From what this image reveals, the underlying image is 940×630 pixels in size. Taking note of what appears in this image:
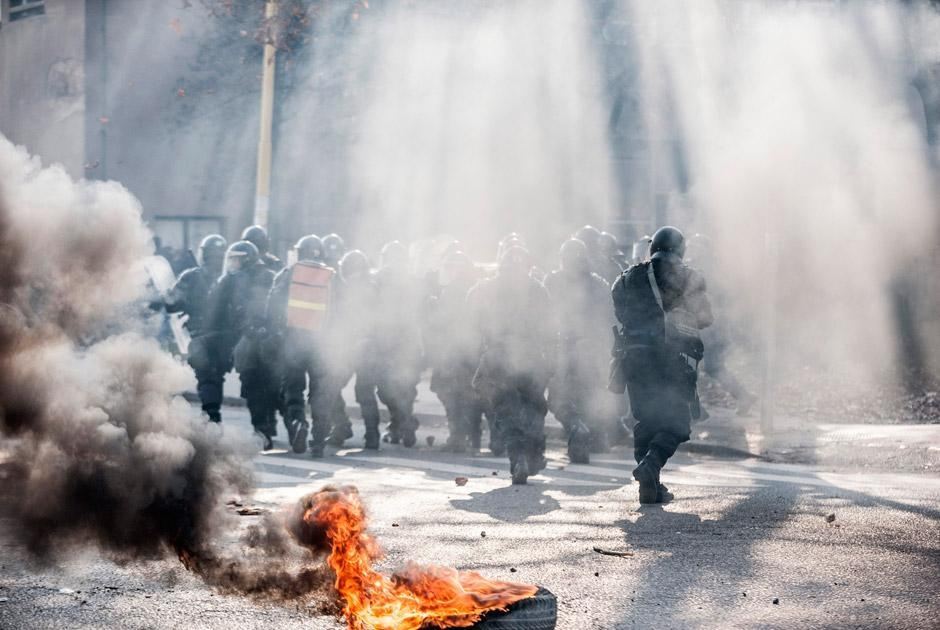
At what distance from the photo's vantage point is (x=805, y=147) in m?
20.7

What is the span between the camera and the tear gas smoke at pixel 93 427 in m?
5.23

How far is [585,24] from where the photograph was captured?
21.9 meters

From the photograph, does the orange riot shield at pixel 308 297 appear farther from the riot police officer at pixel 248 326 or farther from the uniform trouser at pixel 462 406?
the uniform trouser at pixel 462 406

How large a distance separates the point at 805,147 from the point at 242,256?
1132 centimetres

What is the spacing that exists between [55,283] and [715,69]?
1731cm

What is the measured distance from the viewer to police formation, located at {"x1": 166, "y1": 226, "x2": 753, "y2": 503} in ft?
34.5

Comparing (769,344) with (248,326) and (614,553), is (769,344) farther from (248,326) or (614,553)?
(614,553)

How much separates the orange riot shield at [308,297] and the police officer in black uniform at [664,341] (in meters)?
4.08

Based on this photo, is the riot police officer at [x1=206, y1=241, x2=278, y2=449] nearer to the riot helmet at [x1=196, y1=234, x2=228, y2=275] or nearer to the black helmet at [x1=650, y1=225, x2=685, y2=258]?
the riot helmet at [x1=196, y1=234, x2=228, y2=275]

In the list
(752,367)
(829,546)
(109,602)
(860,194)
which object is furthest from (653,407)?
(860,194)

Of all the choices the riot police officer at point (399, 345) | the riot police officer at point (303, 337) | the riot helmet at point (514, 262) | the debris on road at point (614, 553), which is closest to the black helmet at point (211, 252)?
the riot police officer at point (303, 337)

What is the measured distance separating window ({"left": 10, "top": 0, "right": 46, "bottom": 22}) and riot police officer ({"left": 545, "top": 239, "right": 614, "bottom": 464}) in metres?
19.8

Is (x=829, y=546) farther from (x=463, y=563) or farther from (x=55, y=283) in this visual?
(x=55, y=283)

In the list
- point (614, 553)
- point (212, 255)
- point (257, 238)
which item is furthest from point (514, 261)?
point (212, 255)
